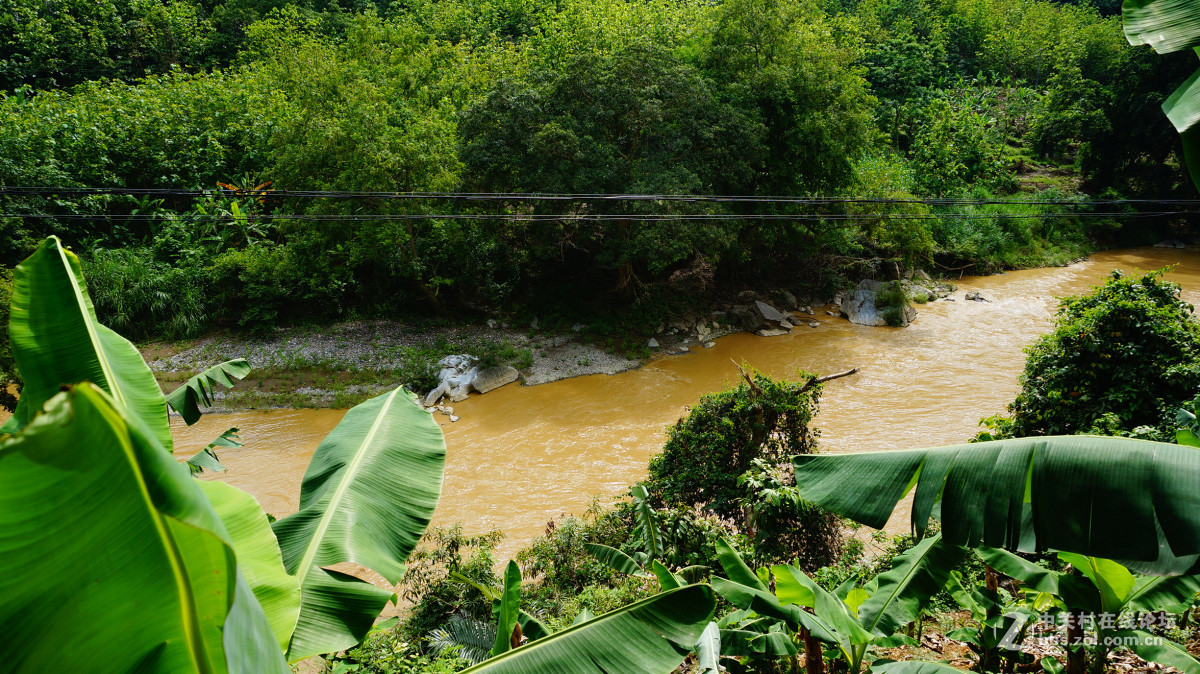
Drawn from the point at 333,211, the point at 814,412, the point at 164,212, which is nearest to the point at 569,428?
the point at 814,412

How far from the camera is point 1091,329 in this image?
607 centimetres

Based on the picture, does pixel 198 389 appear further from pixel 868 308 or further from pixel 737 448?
pixel 868 308

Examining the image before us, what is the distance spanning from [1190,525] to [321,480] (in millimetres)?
2645

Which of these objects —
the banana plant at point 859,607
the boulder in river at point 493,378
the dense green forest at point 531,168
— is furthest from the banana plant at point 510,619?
the boulder in river at point 493,378

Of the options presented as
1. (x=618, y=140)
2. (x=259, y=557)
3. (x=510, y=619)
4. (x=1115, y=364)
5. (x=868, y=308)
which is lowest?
(x=868, y=308)

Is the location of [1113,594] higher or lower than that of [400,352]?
higher

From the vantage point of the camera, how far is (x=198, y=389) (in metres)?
3.66

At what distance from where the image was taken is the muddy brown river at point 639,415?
8695 millimetres

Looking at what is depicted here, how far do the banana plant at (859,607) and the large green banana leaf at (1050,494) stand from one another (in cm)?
80

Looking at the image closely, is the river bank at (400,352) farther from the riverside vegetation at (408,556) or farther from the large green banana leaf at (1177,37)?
the large green banana leaf at (1177,37)

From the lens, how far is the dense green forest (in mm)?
11570

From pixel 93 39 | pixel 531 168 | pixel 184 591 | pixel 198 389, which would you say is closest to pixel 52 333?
pixel 184 591

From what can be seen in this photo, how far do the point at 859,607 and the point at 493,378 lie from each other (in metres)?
9.38

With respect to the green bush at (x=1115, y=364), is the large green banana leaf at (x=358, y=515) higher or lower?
higher
